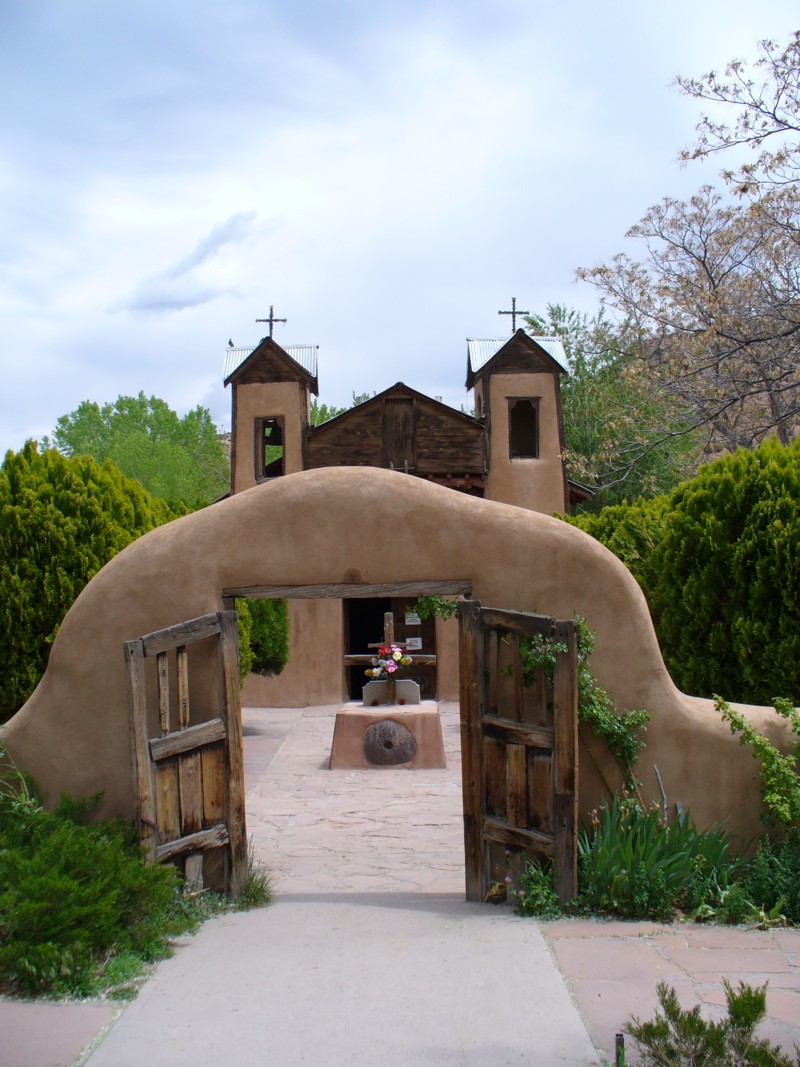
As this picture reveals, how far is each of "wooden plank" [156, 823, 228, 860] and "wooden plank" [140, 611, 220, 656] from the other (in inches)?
52.8

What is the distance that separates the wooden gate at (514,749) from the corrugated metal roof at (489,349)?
14557 millimetres

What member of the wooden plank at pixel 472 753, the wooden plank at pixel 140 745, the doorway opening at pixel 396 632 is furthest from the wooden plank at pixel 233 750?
the doorway opening at pixel 396 632

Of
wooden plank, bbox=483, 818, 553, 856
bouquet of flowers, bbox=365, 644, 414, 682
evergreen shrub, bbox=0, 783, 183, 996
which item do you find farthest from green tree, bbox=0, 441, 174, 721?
bouquet of flowers, bbox=365, 644, 414, 682

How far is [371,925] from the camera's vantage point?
738cm

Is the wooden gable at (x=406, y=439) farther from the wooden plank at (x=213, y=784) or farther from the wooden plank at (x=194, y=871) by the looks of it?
the wooden plank at (x=194, y=871)

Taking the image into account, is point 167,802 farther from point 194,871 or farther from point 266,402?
point 266,402

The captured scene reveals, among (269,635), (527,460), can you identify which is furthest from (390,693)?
(527,460)

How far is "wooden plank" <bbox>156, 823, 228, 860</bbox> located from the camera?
24.3 ft

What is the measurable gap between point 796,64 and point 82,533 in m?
8.53

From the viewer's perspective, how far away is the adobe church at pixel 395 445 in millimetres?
21203

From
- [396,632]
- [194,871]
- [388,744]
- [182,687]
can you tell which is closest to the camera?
[194,871]

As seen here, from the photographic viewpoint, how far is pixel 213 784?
7863mm

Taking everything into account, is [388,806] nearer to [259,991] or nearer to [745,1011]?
[259,991]

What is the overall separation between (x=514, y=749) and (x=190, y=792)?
237 cm
